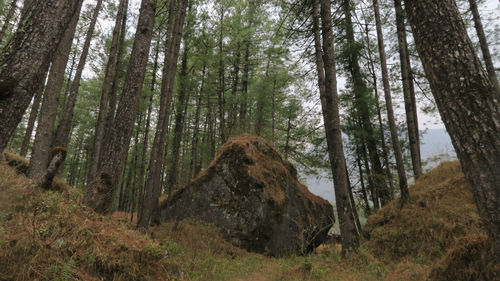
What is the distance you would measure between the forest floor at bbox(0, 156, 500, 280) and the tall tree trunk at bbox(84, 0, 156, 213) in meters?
0.47

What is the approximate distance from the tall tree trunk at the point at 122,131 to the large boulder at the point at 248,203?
4044 millimetres

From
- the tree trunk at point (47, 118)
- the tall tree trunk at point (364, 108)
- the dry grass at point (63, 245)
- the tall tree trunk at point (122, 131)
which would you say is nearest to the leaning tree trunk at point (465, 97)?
the dry grass at point (63, 245)

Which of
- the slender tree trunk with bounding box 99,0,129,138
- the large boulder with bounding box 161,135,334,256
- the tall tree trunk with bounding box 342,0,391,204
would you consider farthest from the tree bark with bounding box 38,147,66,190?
the tall tree trunk with bounding box 342,0,391,204

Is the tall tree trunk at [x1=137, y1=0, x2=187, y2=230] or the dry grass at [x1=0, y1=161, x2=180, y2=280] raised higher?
the tall tree trunk at [x1=137, y1=0, x2=187, y2=230]

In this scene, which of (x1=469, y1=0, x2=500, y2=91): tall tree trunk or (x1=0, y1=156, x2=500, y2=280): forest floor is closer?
(x1=0, y1=156, x2=500, y2=280): forest floor

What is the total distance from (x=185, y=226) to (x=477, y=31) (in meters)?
13.9

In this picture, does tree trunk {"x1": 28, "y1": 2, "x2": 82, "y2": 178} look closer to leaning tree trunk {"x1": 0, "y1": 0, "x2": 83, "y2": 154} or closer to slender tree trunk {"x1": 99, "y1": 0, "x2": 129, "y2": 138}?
slender tree trunk {"x1": 99, "y1": 0, "x2": 129, "y2": 138}

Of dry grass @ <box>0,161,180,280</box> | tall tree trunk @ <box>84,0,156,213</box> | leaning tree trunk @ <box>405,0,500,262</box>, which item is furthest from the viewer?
tall tree trunk @ <box>84,0,156,213</box>

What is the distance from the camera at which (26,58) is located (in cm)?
306

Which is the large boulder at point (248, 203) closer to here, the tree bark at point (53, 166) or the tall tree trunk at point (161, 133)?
the tall tree trunk at point (161, 133)

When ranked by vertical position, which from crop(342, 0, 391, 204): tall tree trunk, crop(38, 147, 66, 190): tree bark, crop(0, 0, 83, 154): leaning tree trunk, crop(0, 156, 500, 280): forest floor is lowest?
crop(0, 156, 500, 280): forest floor

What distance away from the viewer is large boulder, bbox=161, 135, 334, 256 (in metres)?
8.77

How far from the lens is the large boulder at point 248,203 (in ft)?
28.8

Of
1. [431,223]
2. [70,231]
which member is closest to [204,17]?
[70,231]
